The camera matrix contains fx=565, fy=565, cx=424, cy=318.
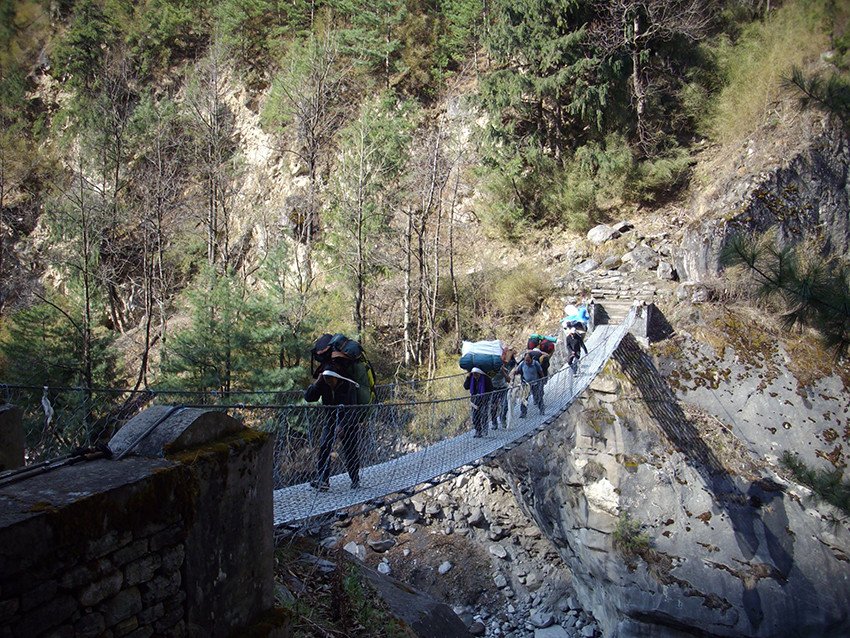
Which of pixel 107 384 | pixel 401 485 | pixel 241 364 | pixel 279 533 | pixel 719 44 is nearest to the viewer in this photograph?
pixel 279 533

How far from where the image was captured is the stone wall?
1294 mm

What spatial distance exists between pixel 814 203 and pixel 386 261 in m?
6.09

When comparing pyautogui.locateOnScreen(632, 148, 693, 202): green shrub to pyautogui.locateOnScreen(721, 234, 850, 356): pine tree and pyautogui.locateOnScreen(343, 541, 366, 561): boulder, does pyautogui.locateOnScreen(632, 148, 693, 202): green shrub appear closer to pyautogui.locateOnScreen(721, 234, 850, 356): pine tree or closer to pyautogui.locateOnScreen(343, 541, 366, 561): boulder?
pyautogui.locateOnScreen(721, 234, 850, 356): pine tree

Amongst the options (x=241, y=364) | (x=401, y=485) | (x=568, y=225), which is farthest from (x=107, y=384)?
(x=568, y=225)

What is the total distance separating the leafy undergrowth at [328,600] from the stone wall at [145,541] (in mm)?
745

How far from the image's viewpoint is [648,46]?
30.3ft

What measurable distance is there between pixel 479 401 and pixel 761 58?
337 inches

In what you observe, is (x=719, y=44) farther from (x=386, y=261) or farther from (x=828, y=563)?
(x=828, y=563)

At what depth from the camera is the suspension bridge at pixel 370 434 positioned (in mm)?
2814

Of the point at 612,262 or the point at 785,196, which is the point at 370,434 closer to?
the point at 612,262

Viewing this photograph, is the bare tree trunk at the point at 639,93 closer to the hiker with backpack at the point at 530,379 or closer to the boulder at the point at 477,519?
the hiker with backpack at the point at 530,379

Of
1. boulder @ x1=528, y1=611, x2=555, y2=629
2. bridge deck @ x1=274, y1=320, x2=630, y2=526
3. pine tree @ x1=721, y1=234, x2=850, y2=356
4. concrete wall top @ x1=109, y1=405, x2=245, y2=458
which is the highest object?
pine tree @ x1=721, y1=234, x2=850, y2=356

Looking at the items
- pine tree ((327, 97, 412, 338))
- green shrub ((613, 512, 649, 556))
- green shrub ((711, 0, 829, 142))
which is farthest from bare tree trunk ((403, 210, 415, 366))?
green shrub ((711, 0, 829, 142))

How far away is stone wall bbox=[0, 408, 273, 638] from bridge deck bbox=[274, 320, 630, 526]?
58cm
